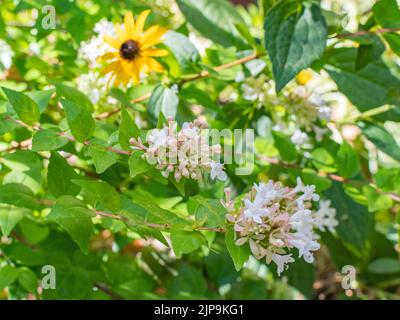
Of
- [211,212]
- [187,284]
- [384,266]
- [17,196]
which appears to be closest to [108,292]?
[187,284]

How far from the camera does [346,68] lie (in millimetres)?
806

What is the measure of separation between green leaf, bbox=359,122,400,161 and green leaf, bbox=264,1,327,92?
17cm

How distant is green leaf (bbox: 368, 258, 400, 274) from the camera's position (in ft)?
3.62

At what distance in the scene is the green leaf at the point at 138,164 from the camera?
484mm

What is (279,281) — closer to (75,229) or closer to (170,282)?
(170,282)

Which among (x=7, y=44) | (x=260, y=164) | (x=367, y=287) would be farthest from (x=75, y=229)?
(x=367, y=287)

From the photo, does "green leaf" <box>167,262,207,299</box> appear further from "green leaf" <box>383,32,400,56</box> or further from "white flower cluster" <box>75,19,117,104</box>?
"green leaf" <box>383,32,400,56</box>

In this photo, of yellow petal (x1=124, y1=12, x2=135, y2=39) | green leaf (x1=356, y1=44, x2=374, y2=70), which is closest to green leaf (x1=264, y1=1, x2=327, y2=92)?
green leaf (x1=356, y1=44, x2=374, y2=70)

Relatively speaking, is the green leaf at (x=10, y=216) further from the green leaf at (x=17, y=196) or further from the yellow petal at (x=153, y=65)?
the yellow petal at (x=153, y=65)

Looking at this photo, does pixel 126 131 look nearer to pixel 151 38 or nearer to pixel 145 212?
pixel 145 212

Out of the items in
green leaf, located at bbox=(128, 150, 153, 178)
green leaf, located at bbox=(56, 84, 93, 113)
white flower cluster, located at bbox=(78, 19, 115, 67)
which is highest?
white flower cluster, located at bbox=(78, 19, 115, 67)

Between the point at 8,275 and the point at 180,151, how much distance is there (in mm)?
296

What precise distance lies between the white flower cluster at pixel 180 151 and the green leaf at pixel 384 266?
2.34ft

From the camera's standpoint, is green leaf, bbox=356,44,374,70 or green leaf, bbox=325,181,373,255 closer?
green leaf, bbox=356,44,374,70
